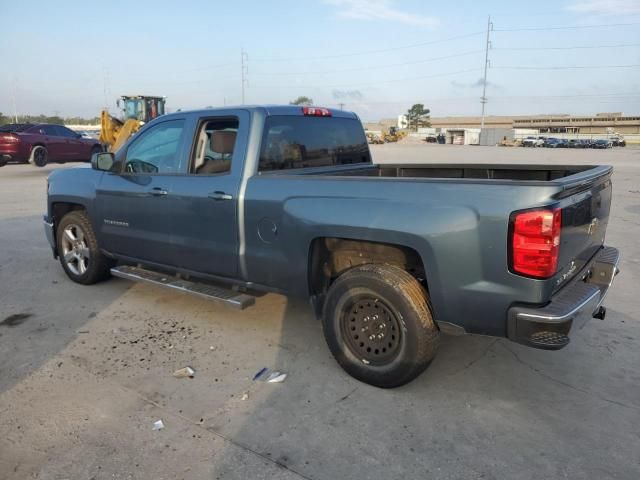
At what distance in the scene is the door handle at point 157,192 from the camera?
443 centimetres

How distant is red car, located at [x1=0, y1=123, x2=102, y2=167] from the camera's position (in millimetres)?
16812

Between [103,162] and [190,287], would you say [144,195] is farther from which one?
[190,287]

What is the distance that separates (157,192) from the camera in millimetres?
4480

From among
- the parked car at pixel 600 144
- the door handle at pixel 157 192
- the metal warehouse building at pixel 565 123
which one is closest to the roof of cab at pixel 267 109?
the door handle at pixel 157 192

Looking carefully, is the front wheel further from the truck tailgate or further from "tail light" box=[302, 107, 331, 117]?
"tail light" box=[302, 107, 331, 117]

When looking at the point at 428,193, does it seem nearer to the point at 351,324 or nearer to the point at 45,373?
the point at 351,324

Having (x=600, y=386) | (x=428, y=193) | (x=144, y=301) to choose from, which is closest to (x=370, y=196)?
(x=428, y=193)

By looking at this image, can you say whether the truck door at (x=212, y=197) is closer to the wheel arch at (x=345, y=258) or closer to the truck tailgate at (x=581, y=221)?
the wheel arch at (x=345, y=258)

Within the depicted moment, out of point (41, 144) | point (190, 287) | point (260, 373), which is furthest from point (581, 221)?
point (41, 144)

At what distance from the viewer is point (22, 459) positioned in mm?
2713

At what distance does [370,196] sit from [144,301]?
298 cm

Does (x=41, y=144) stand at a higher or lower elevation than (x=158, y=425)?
higher

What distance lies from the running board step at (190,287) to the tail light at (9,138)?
14496mm

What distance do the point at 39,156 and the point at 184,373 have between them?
55.3 ft
